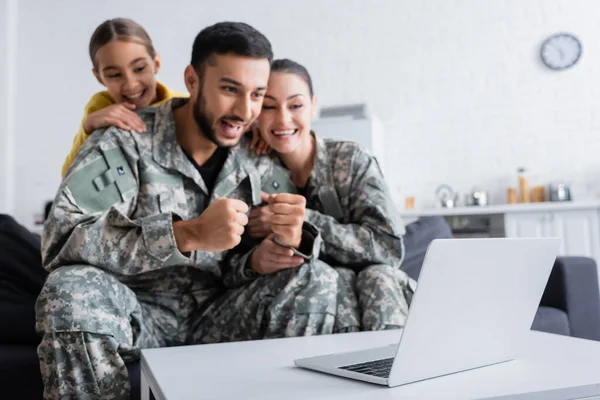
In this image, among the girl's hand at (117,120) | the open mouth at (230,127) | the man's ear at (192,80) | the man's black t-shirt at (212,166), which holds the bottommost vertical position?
the man's black t-shirt at (212,166)

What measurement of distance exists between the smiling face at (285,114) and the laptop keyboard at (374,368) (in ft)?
3.32

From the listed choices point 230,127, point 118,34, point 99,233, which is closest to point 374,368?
point 99,233

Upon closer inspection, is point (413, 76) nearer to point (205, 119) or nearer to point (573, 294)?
point (573, 294)

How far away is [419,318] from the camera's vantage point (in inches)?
28.1

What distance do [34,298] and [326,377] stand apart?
1.14 meters

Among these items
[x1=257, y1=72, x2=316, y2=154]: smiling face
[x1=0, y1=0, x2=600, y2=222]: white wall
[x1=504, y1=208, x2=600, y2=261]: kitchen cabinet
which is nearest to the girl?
[x1=257, y1=72, x2=316, y2=154]: smiling face

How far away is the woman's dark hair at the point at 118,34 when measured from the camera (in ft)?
6.53

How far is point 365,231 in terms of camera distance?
162cm

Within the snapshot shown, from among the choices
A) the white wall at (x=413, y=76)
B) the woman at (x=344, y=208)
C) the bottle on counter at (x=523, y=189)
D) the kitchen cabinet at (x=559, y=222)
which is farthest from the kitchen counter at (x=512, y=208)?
the woman at (x=344, y=208)

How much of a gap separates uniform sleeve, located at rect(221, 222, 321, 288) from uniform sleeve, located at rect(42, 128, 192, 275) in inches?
11.1

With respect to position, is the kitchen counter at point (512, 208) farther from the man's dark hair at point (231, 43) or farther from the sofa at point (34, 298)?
the man's dark hair at point (231, 43)

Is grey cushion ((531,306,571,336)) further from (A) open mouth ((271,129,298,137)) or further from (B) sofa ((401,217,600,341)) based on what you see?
(A) open mouth ((271,129,298,137))

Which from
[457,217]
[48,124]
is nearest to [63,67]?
[48,124]

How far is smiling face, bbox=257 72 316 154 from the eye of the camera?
1746mm
